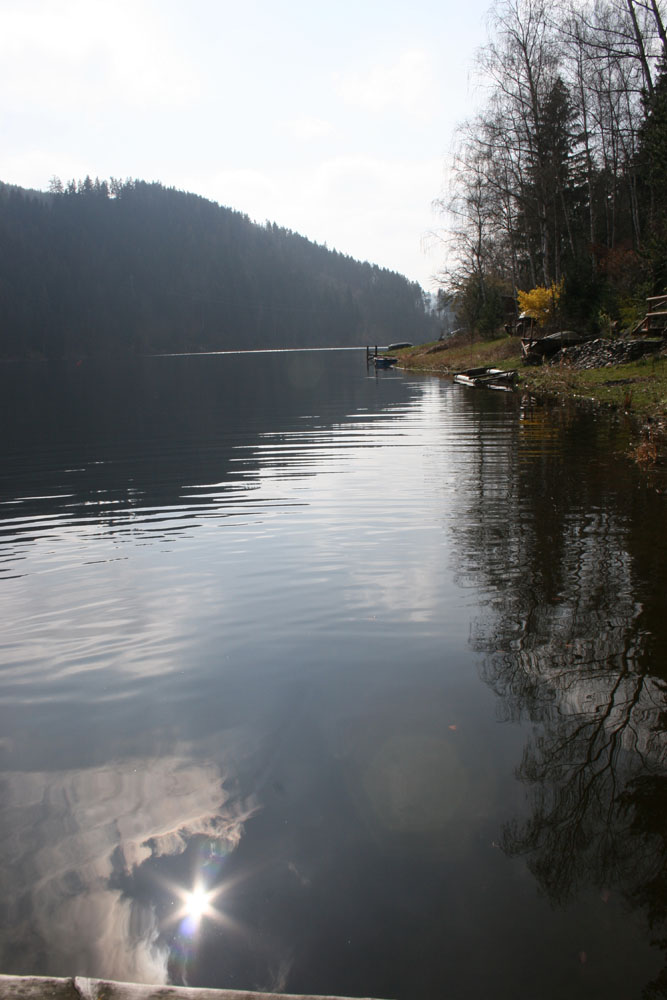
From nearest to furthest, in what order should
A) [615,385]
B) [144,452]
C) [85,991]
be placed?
[85,991] < [144,452] < [615,385]

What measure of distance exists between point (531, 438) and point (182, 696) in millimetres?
14037

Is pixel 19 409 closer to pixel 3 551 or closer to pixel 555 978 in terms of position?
pixel 3 551

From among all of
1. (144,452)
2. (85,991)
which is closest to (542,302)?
(144,452)

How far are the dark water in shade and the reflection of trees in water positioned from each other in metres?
0.02

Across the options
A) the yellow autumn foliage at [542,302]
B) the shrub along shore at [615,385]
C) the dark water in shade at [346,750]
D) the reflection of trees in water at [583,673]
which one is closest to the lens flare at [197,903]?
the dark water in shade at [346,750]

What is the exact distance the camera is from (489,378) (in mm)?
37812

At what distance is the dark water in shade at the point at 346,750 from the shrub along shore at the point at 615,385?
6528 millimetres

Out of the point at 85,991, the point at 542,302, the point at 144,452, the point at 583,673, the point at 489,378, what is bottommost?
the point at 583,673

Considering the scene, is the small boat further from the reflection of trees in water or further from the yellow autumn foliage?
the reflection of trees in water

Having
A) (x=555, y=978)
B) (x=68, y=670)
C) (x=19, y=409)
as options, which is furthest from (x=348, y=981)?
(x=19, y=409)

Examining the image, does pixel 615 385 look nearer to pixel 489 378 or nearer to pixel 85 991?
pixel 489 378

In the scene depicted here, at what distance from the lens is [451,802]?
400cm

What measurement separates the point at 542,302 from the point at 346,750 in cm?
4003

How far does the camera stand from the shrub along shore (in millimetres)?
16844
